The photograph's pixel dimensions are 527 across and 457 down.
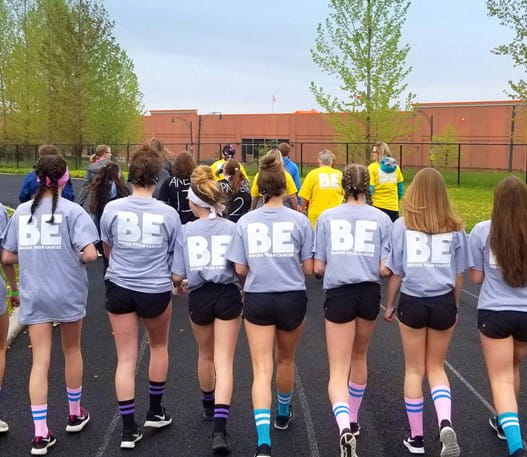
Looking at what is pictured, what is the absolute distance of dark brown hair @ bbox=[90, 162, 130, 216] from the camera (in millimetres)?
6379

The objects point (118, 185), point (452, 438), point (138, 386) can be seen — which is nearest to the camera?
point (452, 438)

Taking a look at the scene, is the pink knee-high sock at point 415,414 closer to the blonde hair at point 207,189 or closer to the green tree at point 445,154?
the blonde hair at point 207,189

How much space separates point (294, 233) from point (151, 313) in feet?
3.71

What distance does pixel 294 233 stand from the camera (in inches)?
149

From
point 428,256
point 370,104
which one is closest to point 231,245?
point 428,256

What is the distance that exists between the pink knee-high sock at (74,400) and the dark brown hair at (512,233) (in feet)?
10.1

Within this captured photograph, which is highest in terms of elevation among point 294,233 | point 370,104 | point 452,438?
point 370,104

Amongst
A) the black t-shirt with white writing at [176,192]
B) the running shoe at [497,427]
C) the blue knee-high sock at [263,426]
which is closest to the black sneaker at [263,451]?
the blue knee-high sock at [263,426]

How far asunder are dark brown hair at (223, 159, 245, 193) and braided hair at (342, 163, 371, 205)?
3.00 metres

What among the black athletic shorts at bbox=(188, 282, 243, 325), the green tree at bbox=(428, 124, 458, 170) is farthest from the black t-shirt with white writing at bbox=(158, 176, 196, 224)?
the green tree at bbox=(428, 124, 458, 170)

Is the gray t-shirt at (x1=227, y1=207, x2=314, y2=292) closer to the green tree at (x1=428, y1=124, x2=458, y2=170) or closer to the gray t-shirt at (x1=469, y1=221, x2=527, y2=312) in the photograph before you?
the gray t-shirt at (x1=469, y1=221, x2=527, y2=312)

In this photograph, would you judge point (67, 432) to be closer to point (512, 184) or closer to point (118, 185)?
point (118, 185)

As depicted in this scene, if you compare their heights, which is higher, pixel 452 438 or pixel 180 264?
pixel 180 264

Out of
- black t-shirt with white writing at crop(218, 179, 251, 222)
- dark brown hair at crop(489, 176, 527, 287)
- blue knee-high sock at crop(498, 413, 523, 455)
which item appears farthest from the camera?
black t-shirt with white writing at crop(218, 179, 251, 222)
